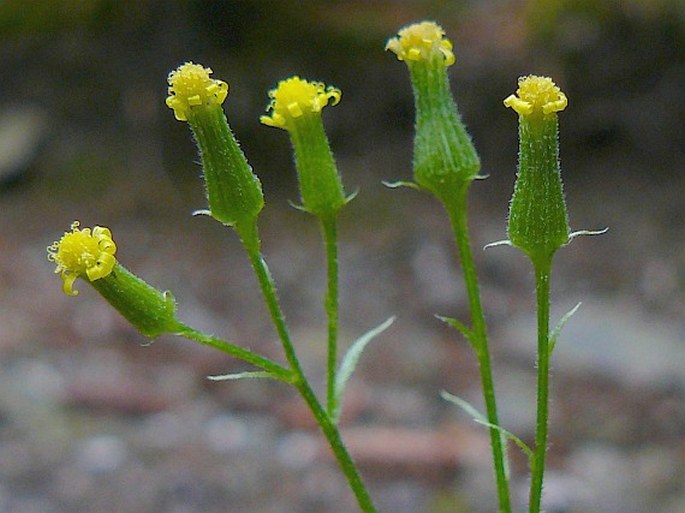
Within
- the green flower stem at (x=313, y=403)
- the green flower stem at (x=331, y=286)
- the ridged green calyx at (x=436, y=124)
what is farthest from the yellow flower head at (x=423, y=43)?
the green flower stem at (x=313, y=403)

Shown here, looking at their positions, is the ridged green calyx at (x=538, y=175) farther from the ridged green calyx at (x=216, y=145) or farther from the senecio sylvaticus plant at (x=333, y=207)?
the ridged green calyx at (x=216, y=145)

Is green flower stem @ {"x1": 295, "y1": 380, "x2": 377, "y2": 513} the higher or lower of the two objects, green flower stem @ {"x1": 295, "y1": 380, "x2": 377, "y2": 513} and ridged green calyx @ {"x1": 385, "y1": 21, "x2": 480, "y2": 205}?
the lower

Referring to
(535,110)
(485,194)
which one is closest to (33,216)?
(485,194)

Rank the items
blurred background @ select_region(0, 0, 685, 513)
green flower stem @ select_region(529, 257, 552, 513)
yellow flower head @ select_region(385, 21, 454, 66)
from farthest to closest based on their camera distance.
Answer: blurred background @ select_region(0, 0, 685, 513), yellow flower head @ select_region(385, 21, 454, 66), green flower stem @ select_region(529, 257, 552, 513)

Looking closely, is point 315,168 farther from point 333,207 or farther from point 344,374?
point 344,374

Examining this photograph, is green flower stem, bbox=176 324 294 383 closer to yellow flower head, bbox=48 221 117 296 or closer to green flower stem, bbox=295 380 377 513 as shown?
green flower stem, bbox=295 380 377 513

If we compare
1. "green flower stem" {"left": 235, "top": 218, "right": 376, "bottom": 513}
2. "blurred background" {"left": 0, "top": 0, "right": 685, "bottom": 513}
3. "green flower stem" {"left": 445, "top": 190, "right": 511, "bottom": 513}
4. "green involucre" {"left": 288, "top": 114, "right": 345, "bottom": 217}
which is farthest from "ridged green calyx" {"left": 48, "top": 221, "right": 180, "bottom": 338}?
"blurred background" {"left": 0, "top": 0, "right": 685, "bottom": 513}

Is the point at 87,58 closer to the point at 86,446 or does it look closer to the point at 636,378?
the point at 86,446

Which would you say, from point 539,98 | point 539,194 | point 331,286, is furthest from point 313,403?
point 539,98
